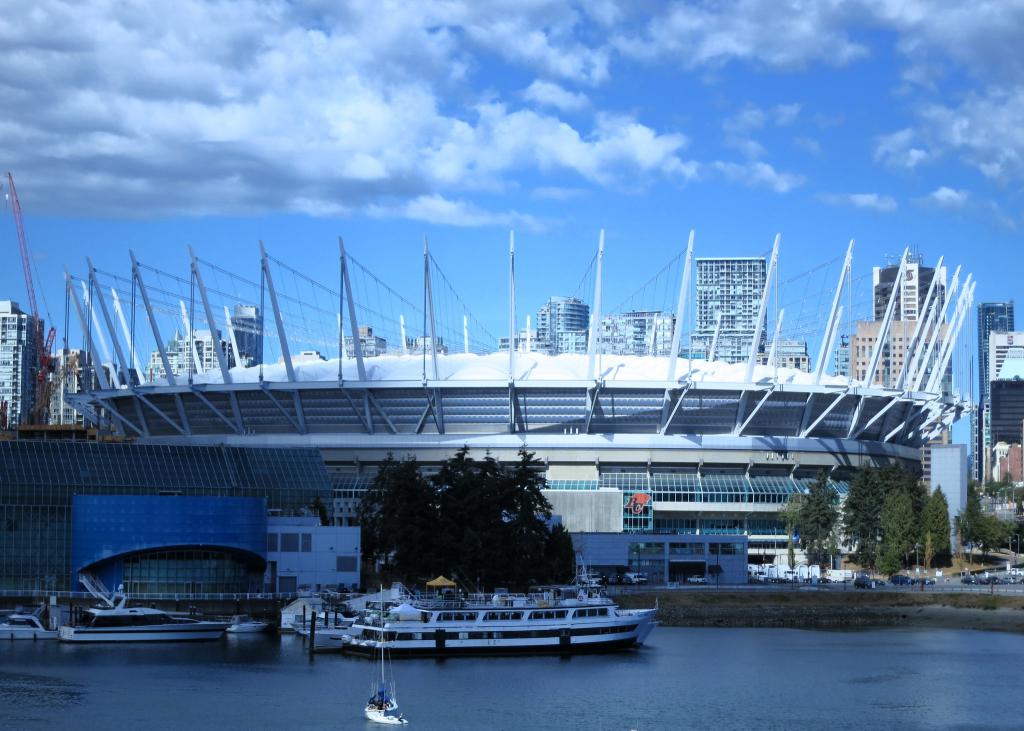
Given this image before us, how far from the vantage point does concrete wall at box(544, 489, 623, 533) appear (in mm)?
142000

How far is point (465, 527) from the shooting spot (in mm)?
100938

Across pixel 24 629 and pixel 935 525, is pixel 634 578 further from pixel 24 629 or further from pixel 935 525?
pixel 24 629

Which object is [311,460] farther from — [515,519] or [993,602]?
[993,602]

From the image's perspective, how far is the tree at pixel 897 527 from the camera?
126 metres

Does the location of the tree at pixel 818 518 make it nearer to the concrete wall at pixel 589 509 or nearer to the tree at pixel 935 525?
the tree at pixel 935 525

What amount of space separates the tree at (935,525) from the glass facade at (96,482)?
51.3 metres

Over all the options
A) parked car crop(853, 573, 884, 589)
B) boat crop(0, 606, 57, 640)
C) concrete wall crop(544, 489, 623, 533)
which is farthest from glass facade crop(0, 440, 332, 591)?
concrete wall crop(544, 489, 623, 533)

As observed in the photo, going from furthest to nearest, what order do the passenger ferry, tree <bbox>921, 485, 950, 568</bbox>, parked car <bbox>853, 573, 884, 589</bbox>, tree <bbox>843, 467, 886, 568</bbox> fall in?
tree <bbox>921, 485, 950, 568</bbox> < tree <bbox>843, 467, 886, 568</bbox> < parked car <bbox>853, 573, 884, 589</bbox> < the passenger ferry

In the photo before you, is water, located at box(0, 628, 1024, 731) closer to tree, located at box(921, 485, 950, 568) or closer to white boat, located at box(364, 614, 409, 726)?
white boat, located at box(364, 614, 409, 726)

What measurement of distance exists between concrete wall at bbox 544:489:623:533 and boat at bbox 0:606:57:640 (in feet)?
189

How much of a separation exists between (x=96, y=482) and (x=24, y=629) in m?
10.3

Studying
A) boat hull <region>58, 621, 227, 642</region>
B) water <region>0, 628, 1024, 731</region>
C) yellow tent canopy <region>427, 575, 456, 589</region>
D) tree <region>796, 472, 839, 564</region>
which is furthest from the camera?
tree <region>796, 472, 839, 564</region>

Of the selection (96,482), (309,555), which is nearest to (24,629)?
(96,482)

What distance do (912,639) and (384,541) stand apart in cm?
3088
